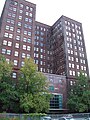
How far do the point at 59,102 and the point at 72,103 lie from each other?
7525 mm

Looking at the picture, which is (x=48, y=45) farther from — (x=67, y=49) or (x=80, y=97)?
(x=80, y=97)

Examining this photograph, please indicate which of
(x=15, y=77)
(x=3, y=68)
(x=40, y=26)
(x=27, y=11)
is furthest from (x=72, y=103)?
(x=40, y=26)

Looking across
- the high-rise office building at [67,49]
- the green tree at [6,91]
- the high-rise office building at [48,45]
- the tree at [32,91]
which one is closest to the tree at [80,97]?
the high-rise office building at [48,45]

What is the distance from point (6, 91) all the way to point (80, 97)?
28.8 metres

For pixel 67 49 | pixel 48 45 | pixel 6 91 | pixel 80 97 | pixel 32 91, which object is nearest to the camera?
pixel 6 91

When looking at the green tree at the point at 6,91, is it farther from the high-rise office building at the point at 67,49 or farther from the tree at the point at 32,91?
the high-rise office building at the point at 67,49

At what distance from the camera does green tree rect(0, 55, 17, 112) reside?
46.4 meters

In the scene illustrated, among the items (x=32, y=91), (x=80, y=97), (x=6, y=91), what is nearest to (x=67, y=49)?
(x=80, y=97)

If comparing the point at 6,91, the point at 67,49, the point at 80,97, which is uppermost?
the point at 67,49

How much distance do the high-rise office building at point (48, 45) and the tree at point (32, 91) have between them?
1125 cm

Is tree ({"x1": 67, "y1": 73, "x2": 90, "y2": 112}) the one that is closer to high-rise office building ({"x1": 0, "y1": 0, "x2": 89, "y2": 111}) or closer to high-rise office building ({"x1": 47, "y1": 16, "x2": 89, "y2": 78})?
high-rise office building ({"x1": 0, "y1": 0, "x2": 89, "y2": 111})

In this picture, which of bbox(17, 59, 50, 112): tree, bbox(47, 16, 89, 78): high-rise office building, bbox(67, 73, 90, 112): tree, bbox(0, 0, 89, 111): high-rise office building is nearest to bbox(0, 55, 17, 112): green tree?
bbox(17, 59, 50, 112): tree

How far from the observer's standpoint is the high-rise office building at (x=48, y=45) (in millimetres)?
63781

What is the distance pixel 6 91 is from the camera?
4647cm
